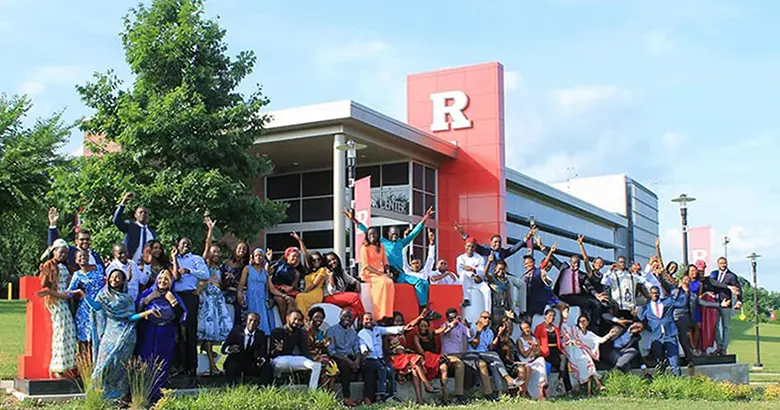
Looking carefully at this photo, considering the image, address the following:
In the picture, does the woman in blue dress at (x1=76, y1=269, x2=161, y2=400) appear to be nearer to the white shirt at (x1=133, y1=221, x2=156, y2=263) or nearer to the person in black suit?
the white shirt at (x1=133, y1=221, x2=156, y2=263)

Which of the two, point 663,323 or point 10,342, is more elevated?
point 663,323

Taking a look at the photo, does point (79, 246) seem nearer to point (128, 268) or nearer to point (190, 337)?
point (128, 268)

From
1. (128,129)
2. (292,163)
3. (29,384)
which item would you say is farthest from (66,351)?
(292,163)

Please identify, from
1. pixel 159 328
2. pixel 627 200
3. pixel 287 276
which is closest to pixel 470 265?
pixel 287 276

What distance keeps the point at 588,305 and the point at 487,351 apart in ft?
10.3

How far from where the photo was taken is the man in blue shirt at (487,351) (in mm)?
13234

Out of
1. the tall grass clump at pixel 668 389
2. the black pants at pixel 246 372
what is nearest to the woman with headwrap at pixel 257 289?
the black pants at pixel 246 372

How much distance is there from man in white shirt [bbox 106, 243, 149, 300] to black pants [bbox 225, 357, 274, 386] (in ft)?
4.99

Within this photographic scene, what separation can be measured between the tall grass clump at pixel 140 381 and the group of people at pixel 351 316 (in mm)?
103

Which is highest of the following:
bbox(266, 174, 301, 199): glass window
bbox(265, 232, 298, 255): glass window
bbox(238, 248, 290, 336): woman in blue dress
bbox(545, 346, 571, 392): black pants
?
bbox(266, 174, 301, 199): glass window

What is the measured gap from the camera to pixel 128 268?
33.9 ft

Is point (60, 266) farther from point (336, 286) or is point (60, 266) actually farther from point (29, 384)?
point (336, 286)

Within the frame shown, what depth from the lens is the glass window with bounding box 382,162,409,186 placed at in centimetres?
3397

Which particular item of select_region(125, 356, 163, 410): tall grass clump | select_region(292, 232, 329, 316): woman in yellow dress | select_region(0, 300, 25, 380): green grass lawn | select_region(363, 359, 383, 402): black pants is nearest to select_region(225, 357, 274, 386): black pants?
select_region(125, 356, 163, 410): tall grass clump
